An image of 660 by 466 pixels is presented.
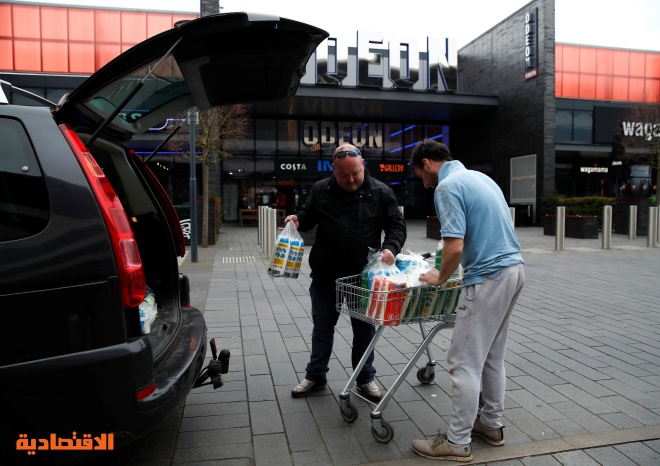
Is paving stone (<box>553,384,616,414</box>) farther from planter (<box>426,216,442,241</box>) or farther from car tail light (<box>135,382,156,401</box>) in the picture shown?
planter (<box>426,216,442,241</box>)

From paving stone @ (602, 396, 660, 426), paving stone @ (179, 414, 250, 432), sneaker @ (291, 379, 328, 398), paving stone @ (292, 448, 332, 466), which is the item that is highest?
sneaker @ (291, 379, 328, 398)

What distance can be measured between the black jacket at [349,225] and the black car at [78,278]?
122cm

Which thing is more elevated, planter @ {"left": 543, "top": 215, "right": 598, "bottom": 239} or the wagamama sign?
the wagamama sign

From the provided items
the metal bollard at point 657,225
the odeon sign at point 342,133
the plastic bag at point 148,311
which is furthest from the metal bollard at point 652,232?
the odeon sign at point 342,133

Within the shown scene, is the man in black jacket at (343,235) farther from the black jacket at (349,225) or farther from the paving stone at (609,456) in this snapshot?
the paving stone at (609,456)

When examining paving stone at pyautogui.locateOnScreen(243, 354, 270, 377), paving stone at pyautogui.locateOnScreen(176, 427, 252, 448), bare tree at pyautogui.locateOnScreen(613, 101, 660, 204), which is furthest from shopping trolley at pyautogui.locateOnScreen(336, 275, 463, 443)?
bare tree at pyautogui.locateOnScreen(613, 101, 660, 204)

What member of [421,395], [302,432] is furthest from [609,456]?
[302,432]

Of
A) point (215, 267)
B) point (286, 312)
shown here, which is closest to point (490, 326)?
point (286, 312)

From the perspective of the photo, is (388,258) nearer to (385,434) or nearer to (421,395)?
(385,434)

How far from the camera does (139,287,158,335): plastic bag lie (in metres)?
3.00

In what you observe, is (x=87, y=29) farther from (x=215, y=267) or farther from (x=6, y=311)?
(x=6, y=311)

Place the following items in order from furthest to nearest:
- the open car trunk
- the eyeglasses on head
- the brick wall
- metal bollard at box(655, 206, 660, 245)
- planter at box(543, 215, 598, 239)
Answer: the brick wall < planter at box(543, 215, 598, 239) < metal bollard at box(655, 206, 660, 245) < the eyeglasses on head < the open car trunk

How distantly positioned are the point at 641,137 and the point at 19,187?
27.4m

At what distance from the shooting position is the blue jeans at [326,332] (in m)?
3.65
